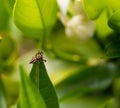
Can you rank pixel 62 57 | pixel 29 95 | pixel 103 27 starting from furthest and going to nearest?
pixel 62 57 → pixel 103 27 → pixel 29 95

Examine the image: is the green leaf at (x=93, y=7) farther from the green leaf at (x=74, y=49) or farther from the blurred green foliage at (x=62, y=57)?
the green leaf at (x=74, y=49)

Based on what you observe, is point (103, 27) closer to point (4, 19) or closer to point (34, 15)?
point (34, 15)

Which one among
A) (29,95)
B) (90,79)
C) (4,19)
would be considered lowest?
(29,95)

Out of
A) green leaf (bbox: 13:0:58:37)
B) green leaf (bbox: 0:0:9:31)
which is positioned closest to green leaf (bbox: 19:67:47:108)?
green leaf (bbox: 13:0:58:37)

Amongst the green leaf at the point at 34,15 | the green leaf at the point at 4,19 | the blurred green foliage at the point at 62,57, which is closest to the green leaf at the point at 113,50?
the blurred green foliage at the point at 62,57

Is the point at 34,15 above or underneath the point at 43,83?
above

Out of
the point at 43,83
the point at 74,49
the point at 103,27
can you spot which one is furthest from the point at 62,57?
the point at 43,83

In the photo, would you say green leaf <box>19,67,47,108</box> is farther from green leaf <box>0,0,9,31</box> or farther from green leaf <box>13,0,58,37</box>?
green leaf <box>0,0,9,31</box>
